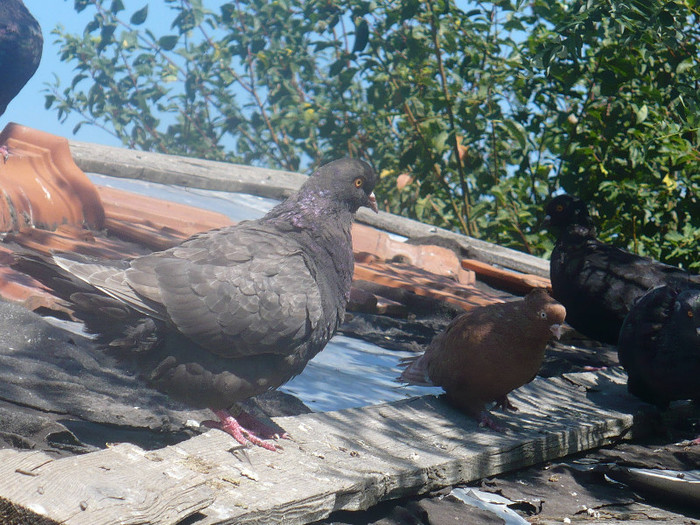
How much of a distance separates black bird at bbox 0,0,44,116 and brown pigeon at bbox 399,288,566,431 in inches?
164

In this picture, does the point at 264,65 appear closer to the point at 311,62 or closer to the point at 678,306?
the point at 311,62

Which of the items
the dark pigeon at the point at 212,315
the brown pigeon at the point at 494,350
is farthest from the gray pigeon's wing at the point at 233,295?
the brown pigeon at the point at 494,350

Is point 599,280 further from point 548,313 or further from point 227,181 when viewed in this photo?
point 227,181

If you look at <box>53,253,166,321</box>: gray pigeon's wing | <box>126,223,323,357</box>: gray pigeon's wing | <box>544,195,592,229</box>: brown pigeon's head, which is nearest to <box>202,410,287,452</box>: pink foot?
<box>126,223,323,357</box>: gray pigeon's wing

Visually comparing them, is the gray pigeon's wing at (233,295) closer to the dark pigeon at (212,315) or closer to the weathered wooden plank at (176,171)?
the dark pigeon at (212,315)

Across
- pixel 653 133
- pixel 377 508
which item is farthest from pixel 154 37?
pixel 377 508

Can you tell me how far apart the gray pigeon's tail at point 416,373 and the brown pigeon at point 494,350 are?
0.14 m

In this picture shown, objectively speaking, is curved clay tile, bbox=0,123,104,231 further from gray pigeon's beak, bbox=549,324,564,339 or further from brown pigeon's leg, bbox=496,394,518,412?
gray pigeon's beak, bbox=549,324,564,339

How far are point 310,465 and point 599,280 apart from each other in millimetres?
3313

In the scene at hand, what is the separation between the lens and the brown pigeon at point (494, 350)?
117 inches

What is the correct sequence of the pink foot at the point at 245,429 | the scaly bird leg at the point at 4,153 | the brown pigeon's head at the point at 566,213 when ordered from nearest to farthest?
the pink foot at the point at 245,429, the scaly bird leg at the point at 4,153, the brown pigeon's head at the point at 566,213

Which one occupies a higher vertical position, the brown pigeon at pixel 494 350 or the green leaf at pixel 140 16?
the green leaf at pixel 140 16

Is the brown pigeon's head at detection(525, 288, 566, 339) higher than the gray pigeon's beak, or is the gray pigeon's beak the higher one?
the brown pigeon's head at detection(525, 288, 566, 339)

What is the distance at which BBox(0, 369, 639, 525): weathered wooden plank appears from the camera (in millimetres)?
1768
